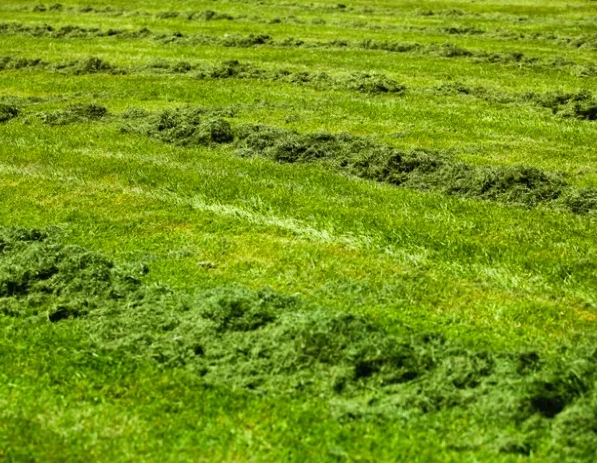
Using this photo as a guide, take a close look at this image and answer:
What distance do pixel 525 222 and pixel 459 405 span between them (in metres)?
6.17

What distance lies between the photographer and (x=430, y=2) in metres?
52.9

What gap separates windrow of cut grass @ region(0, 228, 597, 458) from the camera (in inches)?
314

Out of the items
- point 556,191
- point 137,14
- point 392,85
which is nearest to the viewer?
point 556,191

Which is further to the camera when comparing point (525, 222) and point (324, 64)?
point (324, 64)

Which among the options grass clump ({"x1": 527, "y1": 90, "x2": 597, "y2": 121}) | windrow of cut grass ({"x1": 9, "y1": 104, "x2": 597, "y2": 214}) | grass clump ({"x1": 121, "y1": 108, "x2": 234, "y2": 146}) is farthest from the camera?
grass clump ({"x1": 527, "y1": 90, "x2": 597, "y2": 121})

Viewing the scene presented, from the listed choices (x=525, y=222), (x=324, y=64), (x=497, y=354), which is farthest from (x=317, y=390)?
(x=324, y=64)

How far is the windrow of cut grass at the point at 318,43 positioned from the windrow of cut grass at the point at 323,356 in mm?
21306

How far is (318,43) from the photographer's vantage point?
35.0 m

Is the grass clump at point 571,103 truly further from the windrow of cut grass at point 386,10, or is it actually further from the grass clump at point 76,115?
the windrow of cut grass at point 386,10

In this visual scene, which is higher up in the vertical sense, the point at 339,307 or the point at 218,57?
the point at 218,57

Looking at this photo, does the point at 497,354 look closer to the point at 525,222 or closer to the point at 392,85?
the point at 525,222

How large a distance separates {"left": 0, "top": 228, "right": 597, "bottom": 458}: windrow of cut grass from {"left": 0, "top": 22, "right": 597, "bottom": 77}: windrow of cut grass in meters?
21.3

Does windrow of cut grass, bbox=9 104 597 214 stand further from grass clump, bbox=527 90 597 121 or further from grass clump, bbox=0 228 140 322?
grass clump, bbox=0 228 140 322

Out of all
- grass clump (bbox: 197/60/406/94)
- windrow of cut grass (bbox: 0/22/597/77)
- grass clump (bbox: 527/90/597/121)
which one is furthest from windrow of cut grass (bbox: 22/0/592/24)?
grass clump (bbox: 527/90/597/121)
